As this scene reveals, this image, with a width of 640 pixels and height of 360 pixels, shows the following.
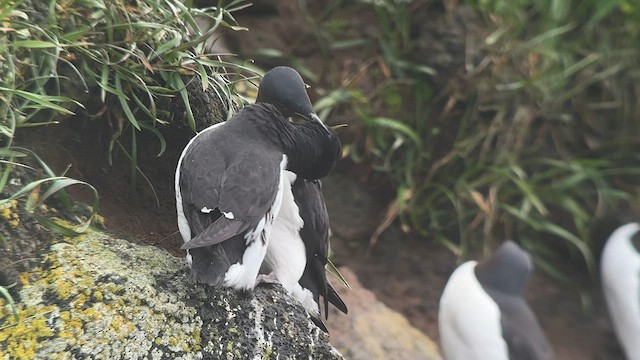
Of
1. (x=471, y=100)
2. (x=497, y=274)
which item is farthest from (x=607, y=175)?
(x=497, y=274)

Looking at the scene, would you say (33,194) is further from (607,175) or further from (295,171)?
(607,175)

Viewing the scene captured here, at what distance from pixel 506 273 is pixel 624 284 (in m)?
0.84

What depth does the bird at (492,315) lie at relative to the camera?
362 cm

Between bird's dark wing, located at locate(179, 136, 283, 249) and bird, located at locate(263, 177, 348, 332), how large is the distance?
0.87ft

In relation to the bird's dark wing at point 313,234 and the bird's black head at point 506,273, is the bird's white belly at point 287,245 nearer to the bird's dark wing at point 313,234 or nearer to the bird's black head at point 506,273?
→ the bird's dark wing at point 313,234

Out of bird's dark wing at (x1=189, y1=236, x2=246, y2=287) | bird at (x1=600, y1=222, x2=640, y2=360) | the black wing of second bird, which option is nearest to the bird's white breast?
bird at (x1=600, y1=222, x2=640, y2=360)

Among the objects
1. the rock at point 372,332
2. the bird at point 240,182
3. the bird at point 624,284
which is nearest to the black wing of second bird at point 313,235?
the bird at point 240,182

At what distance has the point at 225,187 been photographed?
2.01 meters

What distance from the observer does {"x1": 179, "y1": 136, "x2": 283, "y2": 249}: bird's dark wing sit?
1.97 metres

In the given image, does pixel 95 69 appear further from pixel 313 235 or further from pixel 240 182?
pixel 313 235

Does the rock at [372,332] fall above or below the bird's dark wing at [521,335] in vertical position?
below

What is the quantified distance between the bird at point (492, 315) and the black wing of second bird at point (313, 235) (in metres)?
1.28

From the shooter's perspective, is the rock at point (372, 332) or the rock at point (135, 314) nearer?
the rock at point (135, 314)

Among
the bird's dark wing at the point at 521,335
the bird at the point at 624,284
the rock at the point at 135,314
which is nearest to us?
the rock at the point at 135,314
